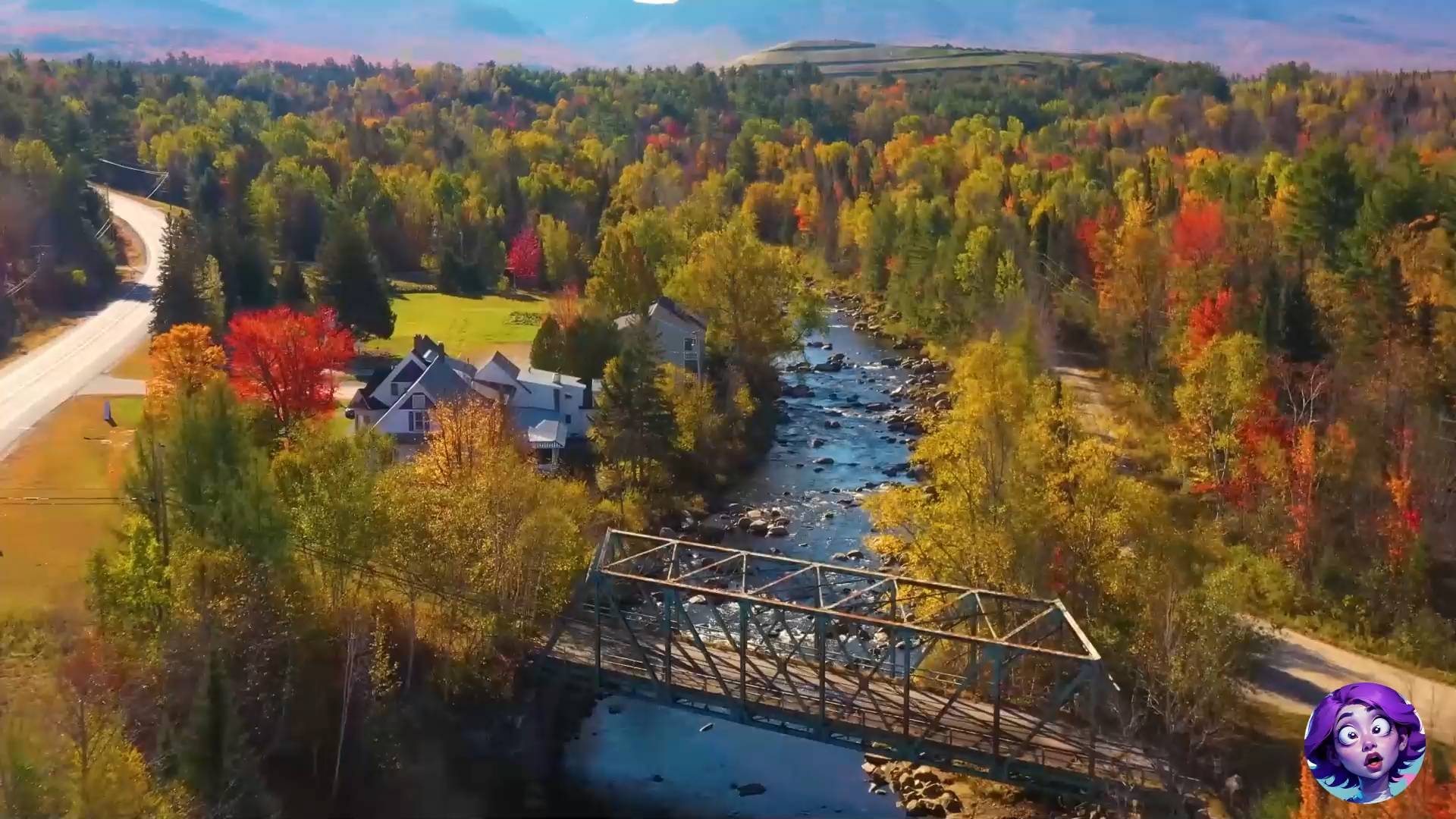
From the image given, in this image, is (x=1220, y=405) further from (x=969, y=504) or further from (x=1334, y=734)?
(x=1334, y=734)

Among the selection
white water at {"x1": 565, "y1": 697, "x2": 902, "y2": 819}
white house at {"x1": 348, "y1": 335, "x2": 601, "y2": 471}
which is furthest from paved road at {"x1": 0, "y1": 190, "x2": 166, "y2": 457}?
white water at {"x1": 565, "y1": 697, "x2": 902, "y2": 819}

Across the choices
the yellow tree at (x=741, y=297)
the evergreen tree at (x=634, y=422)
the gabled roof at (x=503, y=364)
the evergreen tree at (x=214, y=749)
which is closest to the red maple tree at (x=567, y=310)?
the gabled roof at (x=503, y=364)

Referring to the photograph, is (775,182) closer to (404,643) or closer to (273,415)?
(273,415)

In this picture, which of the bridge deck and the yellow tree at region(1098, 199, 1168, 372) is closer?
the bridge deck

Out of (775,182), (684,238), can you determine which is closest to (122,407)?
(684,238)

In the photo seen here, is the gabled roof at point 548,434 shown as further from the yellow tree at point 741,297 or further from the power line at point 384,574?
the power line at point 384,574

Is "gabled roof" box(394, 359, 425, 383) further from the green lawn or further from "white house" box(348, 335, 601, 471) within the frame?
the green lawn
